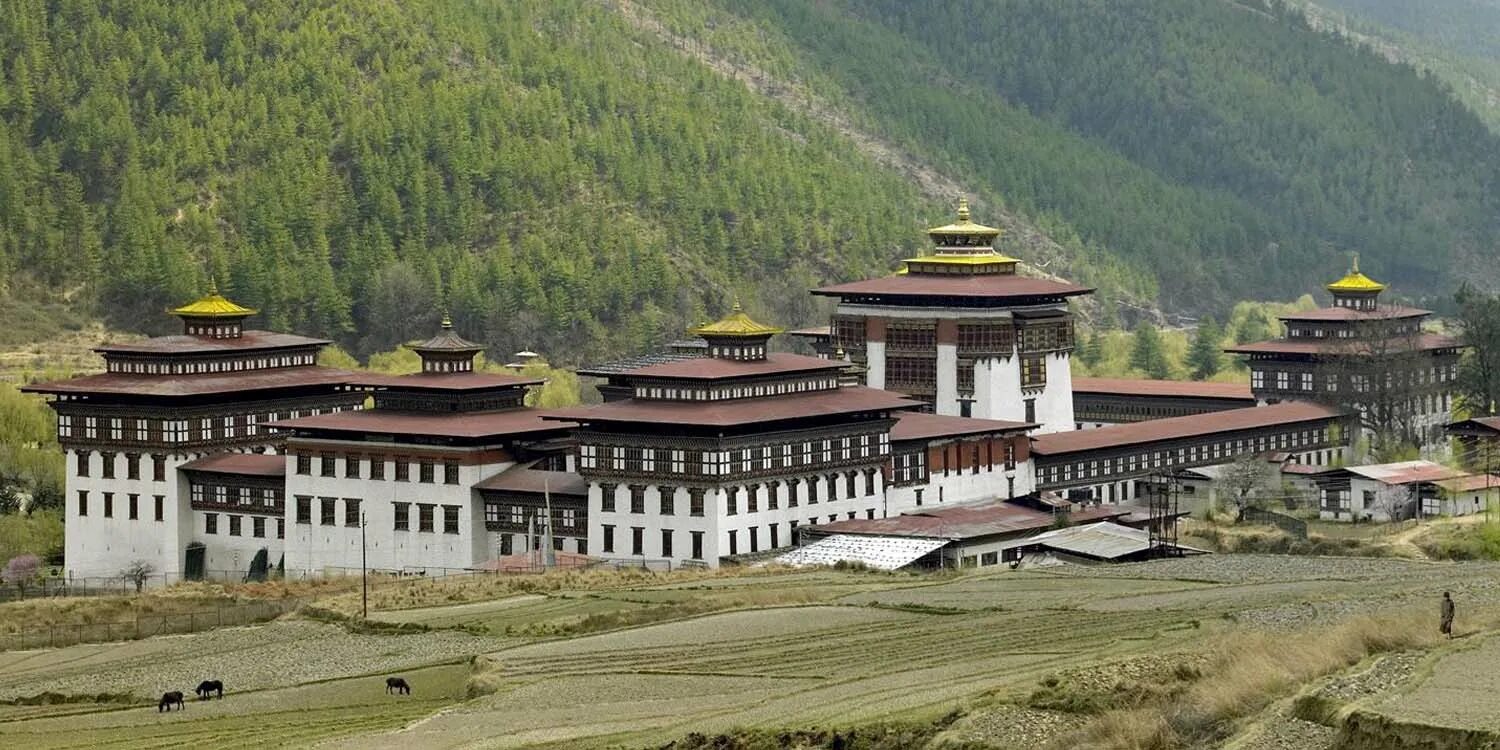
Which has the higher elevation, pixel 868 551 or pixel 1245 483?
pixel 1245 483

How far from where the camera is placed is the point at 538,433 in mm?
110500

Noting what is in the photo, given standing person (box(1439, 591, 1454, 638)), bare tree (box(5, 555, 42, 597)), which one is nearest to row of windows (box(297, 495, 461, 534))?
bare tree (box(5, 555, 42, 597))

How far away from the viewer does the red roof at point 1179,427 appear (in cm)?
11994

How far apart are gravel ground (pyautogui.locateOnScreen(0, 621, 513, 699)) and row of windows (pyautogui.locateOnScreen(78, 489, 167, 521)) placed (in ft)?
81.1

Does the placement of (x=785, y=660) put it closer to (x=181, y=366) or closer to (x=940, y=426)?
(x=940, y=426)

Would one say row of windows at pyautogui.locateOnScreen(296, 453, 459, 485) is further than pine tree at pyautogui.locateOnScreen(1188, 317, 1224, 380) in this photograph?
No

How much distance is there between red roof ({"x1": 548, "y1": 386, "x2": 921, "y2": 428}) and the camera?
10312cm

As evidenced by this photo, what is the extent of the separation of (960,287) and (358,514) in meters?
28.4

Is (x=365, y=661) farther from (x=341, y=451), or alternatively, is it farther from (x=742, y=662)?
(x=341, y=451)

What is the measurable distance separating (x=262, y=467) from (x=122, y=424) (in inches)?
214

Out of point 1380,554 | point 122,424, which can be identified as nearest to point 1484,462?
point 1380,554

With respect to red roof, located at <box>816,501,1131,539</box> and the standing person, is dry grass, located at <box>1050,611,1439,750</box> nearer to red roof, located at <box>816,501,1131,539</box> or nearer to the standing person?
the standing person

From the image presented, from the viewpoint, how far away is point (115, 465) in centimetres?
11556

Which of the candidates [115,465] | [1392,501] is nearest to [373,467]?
[115,465]
